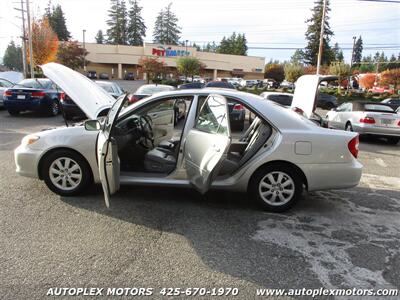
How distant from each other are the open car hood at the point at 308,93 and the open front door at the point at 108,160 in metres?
5.43

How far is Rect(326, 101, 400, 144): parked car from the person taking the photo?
10.6 m

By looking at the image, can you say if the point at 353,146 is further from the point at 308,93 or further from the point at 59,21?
the point at 59,21

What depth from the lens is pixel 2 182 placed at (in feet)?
17.9

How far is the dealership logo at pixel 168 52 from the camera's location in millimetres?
66875

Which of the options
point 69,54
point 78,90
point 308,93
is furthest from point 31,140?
point 69,54

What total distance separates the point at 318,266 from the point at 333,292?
39 cm

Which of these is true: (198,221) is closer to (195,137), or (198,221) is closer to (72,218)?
(195,137)

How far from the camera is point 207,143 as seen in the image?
4.19 meters

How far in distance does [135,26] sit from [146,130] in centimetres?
9415

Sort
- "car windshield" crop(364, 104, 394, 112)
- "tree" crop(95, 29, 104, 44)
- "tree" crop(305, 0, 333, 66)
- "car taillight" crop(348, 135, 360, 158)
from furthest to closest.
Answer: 1. "tree" crop(95, 29, 104, 44)
2. "tree" crop(305, 0, 333, 66)
3. "car windshield" crop(364, 104, 394, 112)
4. "car taillight" crop(348, 135, 360, 158)

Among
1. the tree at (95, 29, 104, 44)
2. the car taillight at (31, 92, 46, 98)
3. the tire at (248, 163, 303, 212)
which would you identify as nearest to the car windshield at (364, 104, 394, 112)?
the tire at (248, 163, 303, 212)

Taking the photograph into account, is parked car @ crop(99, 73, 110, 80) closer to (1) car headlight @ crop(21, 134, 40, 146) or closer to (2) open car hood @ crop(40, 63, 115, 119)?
(2) open car hood @ crop(40, 63, 115, 119)

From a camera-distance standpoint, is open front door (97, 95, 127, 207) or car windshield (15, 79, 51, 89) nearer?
open front door (97, 95, 127, 207)

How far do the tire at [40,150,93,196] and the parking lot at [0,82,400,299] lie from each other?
154mm
